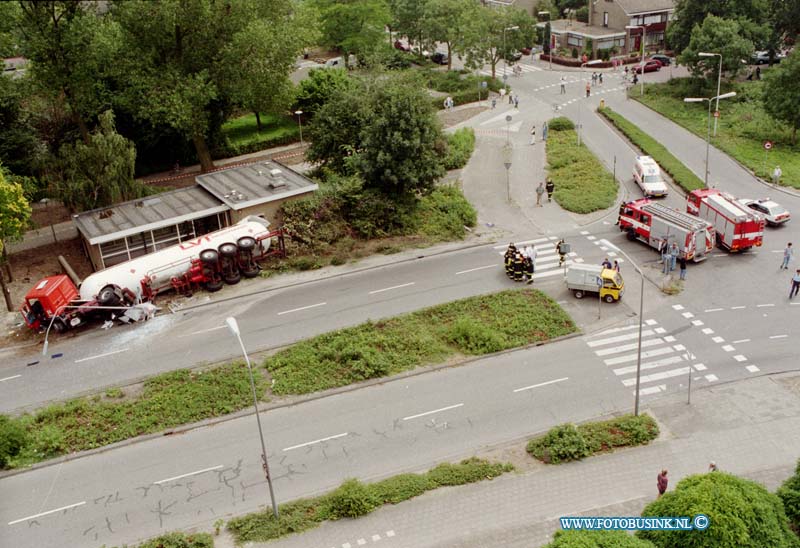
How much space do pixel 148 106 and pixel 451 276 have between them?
22982 mm

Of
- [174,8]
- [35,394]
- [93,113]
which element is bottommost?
[35,394]

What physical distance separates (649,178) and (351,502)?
112 ft

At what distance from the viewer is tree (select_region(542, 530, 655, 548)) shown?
2016cm

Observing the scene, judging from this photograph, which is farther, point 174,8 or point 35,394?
point 174,8

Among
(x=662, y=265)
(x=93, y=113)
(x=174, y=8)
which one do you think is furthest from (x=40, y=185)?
(x=662, y=265)

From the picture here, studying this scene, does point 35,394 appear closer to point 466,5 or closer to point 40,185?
point 40,185

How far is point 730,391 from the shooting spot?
3166cm

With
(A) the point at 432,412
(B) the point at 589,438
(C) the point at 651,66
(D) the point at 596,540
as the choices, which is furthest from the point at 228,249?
(C) the point at 651,66

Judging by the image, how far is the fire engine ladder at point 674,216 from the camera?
41219 mm

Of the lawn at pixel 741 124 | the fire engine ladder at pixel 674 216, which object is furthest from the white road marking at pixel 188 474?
the lawn at pixel 741 124

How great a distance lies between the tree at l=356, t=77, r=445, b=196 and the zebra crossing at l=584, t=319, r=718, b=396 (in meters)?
15.5

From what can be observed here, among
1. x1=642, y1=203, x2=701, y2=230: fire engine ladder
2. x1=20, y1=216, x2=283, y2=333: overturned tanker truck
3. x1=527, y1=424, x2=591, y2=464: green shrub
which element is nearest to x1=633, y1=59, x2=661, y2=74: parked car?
x1=642, y1=203, x2=701, y2=230: fire engine ladder

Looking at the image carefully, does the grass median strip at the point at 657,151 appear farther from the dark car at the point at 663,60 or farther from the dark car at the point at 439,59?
the dark car at the point at 439,59

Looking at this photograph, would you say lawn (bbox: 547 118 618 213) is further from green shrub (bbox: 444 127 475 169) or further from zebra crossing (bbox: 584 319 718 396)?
zebra crossing (bbox: 584 319 718 396)
